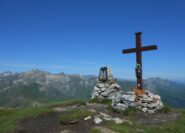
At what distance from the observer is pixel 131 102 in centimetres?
2575

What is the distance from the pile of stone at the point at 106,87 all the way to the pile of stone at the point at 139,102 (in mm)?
7021

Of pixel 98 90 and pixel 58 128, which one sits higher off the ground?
pixel 98 90

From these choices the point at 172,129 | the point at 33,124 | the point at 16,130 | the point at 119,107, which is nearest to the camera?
the point at 172,129

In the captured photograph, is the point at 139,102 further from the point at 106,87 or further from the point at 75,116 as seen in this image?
the point at 106,87

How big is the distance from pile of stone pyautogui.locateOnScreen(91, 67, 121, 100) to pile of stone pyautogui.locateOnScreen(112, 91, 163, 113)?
23.0 feet

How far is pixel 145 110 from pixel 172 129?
266 inches

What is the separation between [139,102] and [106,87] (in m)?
8.87

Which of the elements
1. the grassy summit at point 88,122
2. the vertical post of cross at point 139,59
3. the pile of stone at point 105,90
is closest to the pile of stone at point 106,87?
the pile of stone at point 105,90

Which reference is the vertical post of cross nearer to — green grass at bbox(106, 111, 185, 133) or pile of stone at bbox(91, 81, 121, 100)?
pile of stone at bbox(91, 81, 121, 100)

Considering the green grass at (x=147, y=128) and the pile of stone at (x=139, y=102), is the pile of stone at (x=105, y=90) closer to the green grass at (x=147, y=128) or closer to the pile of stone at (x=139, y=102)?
the pile of stone at (x=139, y=102)

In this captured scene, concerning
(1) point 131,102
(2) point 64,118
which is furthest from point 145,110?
(2) point 64,118

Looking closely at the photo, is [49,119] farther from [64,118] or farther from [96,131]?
[96,131]

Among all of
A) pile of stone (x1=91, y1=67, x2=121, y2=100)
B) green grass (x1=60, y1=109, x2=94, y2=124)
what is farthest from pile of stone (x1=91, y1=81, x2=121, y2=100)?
green grass (x1=60, y1=109, x2=94, y2=124)

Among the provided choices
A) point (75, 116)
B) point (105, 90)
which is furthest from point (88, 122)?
point (105, 90)
